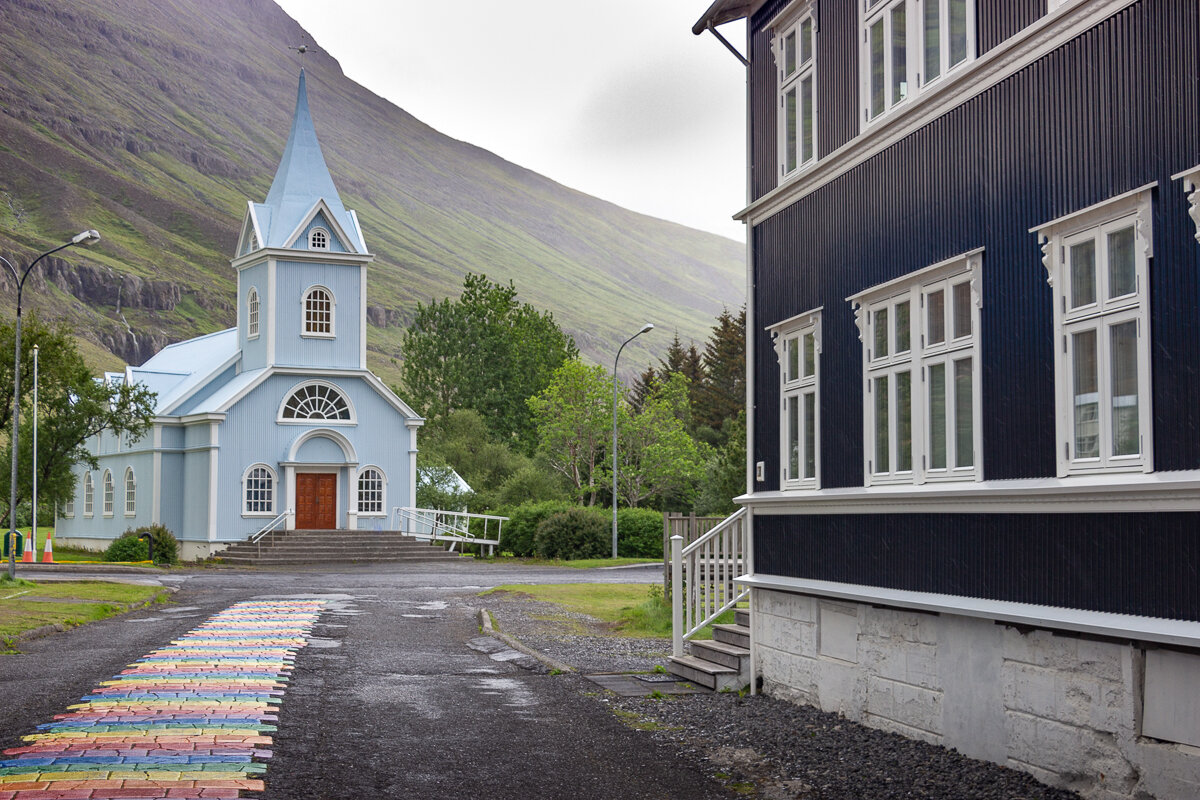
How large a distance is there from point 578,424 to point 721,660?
48.7 metres

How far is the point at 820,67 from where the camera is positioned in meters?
12.4

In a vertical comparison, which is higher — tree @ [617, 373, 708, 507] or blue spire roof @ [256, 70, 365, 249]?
blue spire roof @ [256, 70, 365, 249]

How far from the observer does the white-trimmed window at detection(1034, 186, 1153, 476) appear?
25.4 ft

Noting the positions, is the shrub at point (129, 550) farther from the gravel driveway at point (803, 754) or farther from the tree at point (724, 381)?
the tree at point (724, 381)

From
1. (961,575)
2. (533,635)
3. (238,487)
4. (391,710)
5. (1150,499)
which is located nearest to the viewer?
(1150,499)

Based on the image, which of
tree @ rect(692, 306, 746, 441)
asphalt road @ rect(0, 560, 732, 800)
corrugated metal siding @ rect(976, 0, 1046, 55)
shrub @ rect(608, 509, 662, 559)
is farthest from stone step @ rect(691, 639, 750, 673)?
tree @ rect(692, 306, 746, 441)

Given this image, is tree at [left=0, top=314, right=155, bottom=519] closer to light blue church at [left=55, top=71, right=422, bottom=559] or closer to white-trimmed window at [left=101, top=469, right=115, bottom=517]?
light blue church at [left=55, top=71, right=422, bottom=559]

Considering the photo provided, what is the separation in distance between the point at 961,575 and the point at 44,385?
3781 cm

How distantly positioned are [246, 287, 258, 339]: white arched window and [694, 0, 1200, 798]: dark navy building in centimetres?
3746

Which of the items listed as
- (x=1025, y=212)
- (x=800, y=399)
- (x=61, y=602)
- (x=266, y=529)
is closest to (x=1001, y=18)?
(x=1025, y=212)

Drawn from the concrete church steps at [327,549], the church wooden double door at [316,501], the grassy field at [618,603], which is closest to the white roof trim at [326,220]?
the church wooden double door at [316,501]

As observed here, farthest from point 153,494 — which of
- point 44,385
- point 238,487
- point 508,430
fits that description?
point 508,430

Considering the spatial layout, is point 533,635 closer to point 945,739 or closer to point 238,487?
point 945,739

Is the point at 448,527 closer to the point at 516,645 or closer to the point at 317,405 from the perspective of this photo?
the point at 317,405
